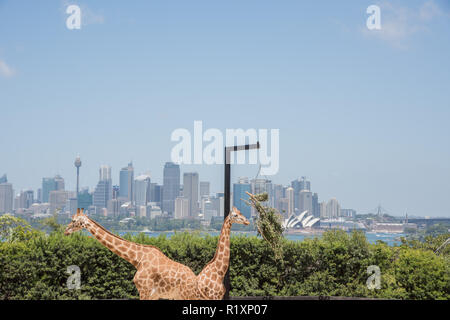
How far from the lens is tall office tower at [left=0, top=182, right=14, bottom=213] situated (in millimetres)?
53125

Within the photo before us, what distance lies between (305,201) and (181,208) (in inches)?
772

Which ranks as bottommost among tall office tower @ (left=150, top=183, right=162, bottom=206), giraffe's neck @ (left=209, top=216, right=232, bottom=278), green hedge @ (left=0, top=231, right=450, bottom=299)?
tall office tower @ (left=150, top=183, right=162, bottom=206)

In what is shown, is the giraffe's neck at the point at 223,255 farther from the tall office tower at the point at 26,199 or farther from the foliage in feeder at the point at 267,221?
the tall office tower at the point at 26,199

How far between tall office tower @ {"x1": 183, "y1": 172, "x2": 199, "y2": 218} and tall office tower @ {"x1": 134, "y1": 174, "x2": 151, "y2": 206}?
6.87 m

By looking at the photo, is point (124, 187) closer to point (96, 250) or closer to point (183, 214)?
point (183, 214)

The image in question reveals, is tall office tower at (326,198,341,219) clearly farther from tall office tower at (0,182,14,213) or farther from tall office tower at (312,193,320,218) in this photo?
tall office tower at (0,182,14,213)

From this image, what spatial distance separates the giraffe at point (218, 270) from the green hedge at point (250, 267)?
2.44 meters

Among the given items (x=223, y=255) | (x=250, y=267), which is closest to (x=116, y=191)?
(x=250, y=267)

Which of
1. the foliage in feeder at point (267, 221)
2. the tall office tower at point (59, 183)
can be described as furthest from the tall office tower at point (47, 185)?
the foliage in feeder at point (267, 221)

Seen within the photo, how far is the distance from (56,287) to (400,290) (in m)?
6.95

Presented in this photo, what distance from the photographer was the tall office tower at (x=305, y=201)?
56844 millimetres

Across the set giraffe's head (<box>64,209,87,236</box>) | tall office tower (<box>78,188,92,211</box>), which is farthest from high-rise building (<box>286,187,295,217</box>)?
giraffe's head (<box>64,209,87,236</box>)

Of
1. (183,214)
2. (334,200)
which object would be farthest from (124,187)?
(334,200)

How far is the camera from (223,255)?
6684 millimetres
